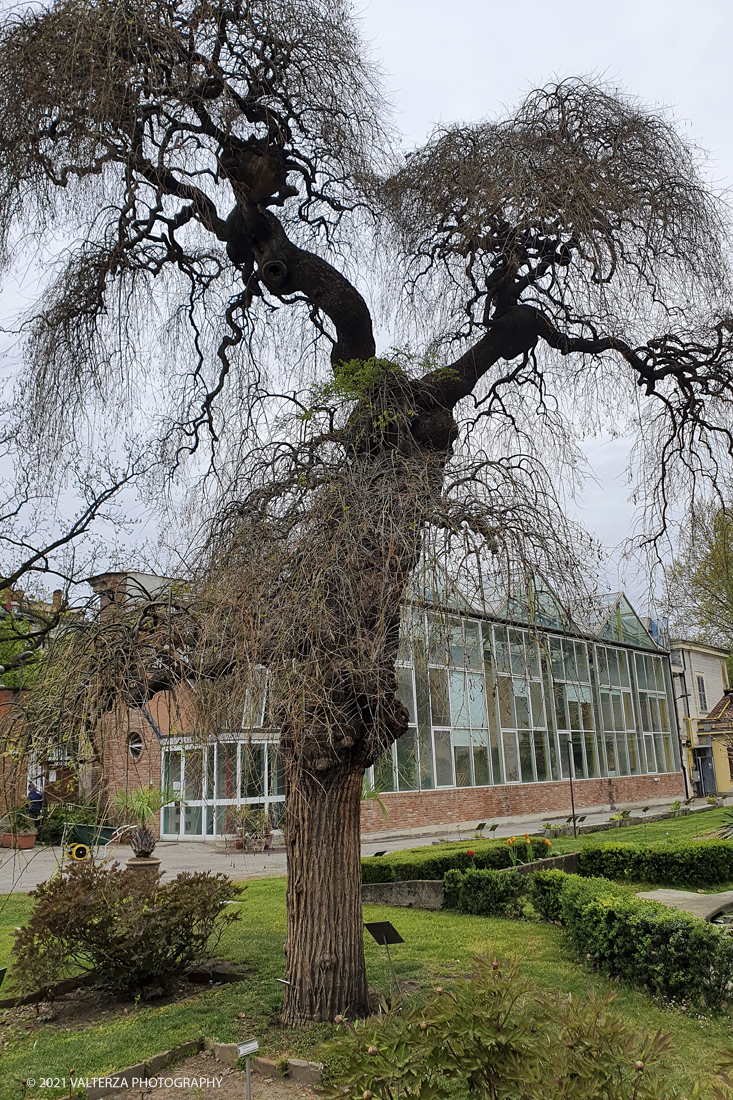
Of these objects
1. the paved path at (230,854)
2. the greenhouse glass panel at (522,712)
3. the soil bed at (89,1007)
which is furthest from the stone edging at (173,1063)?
the greenhouse glass panel at (522,712)

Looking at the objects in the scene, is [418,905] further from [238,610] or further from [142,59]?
[142,59]

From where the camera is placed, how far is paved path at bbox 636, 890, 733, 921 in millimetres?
8219

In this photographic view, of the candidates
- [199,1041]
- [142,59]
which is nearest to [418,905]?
[199,1041]

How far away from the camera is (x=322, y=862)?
17.2 ft

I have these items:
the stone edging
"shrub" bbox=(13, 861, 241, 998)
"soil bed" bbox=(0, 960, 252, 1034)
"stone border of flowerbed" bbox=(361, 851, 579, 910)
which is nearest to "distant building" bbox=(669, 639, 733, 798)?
"stone border of flowerbed" bbox=(361, 851, 579, 910)

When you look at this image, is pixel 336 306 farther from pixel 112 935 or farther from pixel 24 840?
pixel 24 840

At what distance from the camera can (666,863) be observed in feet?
38.9

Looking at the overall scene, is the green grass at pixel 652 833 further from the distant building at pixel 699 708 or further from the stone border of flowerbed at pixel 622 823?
the distant building at pixel 699 708

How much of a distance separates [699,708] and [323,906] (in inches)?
1405

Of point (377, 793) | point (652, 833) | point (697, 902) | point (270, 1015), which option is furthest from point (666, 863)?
point (270, 1015)

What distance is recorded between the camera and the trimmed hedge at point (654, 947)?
5.86 meters

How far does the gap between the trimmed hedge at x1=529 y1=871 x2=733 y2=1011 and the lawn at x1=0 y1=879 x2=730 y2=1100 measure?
0.60ft

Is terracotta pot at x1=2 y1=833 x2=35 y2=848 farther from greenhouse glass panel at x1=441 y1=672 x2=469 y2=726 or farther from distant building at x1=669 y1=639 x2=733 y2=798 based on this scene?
distant building at x1=669 y1=639 x2=733 y2=798

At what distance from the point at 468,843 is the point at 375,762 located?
951 centimetres
